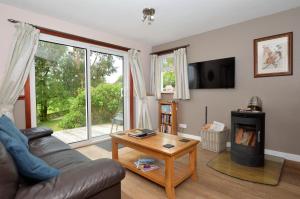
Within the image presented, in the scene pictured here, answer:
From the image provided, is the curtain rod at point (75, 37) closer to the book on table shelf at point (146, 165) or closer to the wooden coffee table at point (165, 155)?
the wooden coffee table at point (165, 155)

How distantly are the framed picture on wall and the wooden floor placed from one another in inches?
58.6

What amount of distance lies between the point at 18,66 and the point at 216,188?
3.11 m

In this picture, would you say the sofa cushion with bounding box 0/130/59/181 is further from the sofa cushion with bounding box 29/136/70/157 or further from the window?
the window

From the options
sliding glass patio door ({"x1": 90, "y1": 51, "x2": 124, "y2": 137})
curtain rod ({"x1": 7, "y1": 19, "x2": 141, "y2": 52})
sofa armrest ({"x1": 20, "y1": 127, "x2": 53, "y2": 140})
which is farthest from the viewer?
sliding glass patio door ({"x1": 90, "y1": 51, "x2": 124, "y2": 137})

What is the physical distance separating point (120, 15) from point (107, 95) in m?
1.74

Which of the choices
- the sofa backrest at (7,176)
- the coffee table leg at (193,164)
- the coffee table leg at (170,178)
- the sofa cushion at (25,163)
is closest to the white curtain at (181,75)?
the coffee table leg at (193,164)

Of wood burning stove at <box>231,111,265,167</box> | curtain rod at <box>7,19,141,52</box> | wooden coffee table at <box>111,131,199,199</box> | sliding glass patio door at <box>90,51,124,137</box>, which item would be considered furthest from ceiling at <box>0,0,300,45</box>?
wooden coffee table at <box>111,131,199,199</box>

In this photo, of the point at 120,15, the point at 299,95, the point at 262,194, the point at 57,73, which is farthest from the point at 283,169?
the point at 57,73

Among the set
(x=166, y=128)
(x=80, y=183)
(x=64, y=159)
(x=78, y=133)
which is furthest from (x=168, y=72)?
(x=80, y=183)

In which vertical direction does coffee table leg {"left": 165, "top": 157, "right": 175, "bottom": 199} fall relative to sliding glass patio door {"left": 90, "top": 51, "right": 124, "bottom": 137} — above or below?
below

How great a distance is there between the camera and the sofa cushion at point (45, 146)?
5.77ft

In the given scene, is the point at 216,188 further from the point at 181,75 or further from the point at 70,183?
the point at 181,75

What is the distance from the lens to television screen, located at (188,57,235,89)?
121 inches

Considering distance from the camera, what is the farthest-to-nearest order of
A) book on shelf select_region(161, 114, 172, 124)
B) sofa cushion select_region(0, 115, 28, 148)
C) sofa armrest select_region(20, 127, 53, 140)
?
Answer: book on shelf select_region(161, 114, 172, 124), sofa armrest select_region(20, 127, 53, 140), sofa cushion select_region(0, 115, 28, 148)
